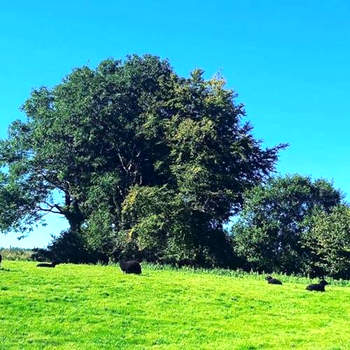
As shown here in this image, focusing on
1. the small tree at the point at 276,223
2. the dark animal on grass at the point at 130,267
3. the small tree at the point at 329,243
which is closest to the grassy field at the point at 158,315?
Result: the dark animal on grass at the point at 130,267

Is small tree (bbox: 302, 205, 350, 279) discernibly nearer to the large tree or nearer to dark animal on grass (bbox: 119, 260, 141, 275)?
the large tree

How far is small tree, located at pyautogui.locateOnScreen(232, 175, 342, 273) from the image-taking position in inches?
2138

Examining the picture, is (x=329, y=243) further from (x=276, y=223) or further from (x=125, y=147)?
(x=125, y=147)

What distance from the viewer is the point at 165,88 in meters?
61.8

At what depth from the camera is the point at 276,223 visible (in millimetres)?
55125

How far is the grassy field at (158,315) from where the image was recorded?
18.3 m

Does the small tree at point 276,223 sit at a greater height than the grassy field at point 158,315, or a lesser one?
greater

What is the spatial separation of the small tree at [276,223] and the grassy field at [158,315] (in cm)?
2279

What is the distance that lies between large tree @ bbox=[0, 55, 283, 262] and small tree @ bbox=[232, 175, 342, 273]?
281 cm

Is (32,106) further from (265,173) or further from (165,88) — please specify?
(265,173)

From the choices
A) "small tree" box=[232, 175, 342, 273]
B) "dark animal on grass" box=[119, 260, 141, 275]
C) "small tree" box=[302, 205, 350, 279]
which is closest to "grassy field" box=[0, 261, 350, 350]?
"dark animal on grass" box=[119, 260, 141, 275]

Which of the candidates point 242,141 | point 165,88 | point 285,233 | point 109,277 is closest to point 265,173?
point 242,141

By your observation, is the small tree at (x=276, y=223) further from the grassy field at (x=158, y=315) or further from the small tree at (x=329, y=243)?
the grassy field at (x=158, y=315)

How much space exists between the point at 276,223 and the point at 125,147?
62.2ft
